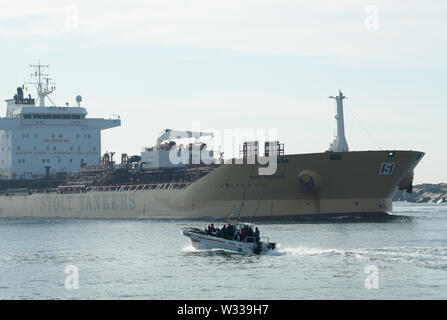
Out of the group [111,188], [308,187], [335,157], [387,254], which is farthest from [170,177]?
[387,254]

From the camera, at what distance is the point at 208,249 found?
154 feet

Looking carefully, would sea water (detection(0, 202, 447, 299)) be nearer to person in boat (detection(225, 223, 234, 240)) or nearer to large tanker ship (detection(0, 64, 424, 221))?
person in boat (detection(225, 223, 234, 240))

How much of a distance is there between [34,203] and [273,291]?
226 feet

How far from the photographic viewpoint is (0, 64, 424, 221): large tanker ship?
67.1 meters

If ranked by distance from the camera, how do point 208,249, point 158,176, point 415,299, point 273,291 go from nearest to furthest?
point 415,299, point 273,291, point 208,249, point 158,176

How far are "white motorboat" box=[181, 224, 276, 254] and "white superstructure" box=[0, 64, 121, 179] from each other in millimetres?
52493

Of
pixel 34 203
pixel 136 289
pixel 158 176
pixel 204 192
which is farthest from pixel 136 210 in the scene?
pixel 136 289

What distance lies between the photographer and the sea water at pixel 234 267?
3278 centimetres

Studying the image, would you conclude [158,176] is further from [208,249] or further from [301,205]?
[208,249]

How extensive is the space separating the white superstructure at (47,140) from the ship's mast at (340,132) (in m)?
37.2

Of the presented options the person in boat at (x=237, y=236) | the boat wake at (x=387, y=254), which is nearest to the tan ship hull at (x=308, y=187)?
the boat wake at (x=387, y=254)

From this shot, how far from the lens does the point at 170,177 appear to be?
269 feet

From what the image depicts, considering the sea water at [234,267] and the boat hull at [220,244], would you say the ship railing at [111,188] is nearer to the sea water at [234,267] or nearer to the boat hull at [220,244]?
the sea water at [234,267]

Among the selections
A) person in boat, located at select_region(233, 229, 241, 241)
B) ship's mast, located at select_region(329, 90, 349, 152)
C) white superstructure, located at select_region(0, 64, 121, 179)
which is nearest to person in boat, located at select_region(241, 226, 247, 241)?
person in boat, located at select_region(233, 229, 241, 241)
